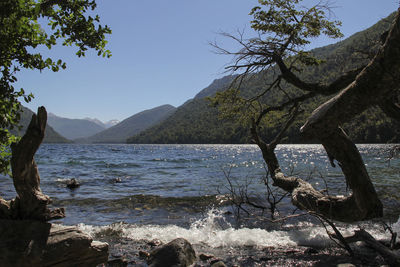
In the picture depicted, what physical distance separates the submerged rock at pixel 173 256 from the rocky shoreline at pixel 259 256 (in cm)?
23

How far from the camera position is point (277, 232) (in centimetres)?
928

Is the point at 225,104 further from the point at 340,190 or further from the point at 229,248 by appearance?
the point at 340,190

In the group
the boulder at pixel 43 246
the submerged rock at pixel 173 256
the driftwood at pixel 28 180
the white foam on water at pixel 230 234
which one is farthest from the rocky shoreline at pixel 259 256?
the driftwood at pixel 28 180

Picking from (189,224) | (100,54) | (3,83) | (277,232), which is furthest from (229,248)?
(3,83)

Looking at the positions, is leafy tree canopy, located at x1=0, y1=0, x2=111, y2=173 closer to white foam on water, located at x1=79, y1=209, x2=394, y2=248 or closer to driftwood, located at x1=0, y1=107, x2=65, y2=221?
driftwood, located at x1=0, y1=107, x2=65, y2=221

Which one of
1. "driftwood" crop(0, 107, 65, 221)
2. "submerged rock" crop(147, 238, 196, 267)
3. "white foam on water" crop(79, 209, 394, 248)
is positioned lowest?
"white foam on water" crop(79, 209, 394, 248)

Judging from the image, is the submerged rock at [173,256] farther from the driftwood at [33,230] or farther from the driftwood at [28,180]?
the driftwood at [28,180]

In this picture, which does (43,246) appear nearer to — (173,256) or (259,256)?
(173,256)

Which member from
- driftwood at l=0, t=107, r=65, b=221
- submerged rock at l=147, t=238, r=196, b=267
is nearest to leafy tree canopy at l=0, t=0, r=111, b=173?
driftwood at l=0, t=107, r=65, b=221

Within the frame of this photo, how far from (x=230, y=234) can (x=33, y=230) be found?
253 inches

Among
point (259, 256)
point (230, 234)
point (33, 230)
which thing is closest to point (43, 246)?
point (33, 230)

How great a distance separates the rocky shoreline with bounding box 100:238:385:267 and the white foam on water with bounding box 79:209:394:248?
1.51 ft

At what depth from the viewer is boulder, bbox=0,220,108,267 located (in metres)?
4.27

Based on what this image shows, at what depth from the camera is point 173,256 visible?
6418 millimetres
